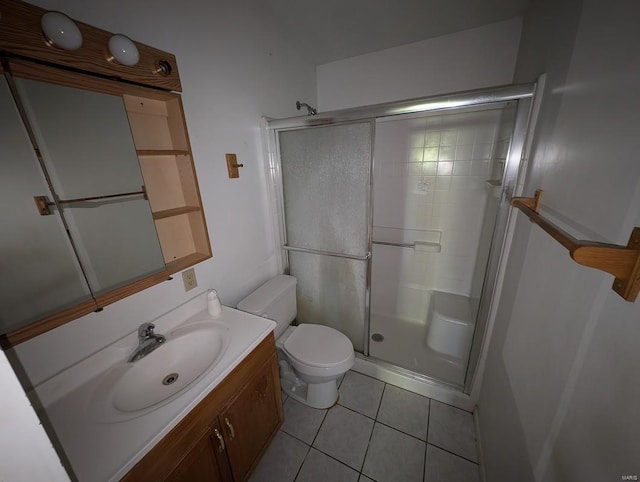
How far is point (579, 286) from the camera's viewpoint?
62cm

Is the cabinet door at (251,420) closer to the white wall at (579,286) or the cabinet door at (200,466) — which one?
the cabinet door at (200,466)

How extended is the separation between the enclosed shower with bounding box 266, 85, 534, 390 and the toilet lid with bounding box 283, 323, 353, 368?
28 cm

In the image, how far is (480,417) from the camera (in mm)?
1415

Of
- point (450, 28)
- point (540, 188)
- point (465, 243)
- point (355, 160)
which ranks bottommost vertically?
point (465, 243)

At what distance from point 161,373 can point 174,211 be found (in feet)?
2.36

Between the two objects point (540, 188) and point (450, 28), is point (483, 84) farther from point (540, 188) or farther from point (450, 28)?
point (540, 188)

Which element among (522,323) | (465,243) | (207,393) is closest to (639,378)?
(522,323)

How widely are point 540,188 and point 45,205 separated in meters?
1.77

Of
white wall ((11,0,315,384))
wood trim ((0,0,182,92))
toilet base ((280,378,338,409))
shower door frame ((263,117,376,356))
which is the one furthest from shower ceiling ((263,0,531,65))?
toilet base ((280,378,338,409))

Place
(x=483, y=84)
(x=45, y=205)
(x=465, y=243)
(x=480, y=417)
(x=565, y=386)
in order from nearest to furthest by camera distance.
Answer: (x=565, y=386), (x=45, y=205), (x=480, y=417), (x=483, y=84), (x=465, y=243)

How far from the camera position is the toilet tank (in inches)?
57.4

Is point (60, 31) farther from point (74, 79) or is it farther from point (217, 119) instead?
point (217, 119)

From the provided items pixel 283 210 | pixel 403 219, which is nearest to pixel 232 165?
pixel 283 210

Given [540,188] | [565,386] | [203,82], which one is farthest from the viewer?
[203,82]
